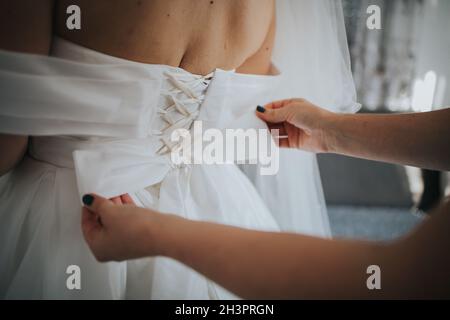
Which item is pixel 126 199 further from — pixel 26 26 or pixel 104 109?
pixel 26 26

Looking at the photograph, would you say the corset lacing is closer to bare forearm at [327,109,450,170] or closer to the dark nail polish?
the dark nail polish

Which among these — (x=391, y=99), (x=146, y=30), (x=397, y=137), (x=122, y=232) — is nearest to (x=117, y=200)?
(x=122, y=232)

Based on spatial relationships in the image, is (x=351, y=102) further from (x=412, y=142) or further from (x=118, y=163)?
(x=118, y=163)

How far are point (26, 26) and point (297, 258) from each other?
1.34 ft

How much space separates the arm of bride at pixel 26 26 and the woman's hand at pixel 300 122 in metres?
0.37

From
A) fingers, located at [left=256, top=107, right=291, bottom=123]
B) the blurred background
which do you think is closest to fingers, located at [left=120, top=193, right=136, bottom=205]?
fingers, located at [left=256, top=107, right=291, bottom=123]

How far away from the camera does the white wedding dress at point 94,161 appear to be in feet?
1.61

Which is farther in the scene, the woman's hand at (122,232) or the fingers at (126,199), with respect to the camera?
the fingers at (126,199)

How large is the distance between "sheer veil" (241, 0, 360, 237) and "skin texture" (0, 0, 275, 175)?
4.6 inches

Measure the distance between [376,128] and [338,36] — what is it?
0.20m

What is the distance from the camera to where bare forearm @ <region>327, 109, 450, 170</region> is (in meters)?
0.59

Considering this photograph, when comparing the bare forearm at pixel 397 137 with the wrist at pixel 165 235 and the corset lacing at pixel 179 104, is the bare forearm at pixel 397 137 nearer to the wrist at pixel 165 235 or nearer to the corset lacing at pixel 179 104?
the corset lacing at pixel 179 104

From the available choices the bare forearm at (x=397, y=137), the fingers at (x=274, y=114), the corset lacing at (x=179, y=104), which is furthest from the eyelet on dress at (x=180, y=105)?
the bare forearm at (x=397, y=137)
